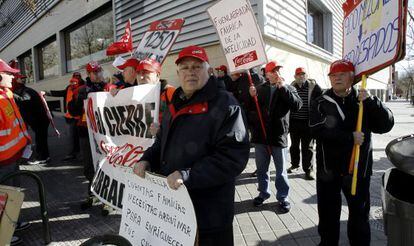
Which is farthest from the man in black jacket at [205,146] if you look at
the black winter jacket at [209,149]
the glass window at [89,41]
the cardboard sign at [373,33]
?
the glass window at [89,41]

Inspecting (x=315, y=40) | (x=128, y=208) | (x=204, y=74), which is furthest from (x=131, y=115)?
(x=315, y=40)

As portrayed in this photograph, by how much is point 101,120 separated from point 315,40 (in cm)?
1171

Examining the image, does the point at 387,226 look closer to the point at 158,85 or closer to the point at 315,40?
the point at 158,85

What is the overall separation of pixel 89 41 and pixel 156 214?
13.9 metres

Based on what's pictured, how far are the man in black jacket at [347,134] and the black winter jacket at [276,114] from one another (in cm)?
134

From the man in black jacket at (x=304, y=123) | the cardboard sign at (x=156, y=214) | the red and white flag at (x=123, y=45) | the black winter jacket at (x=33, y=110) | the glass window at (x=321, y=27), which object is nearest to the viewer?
the cardboard sign at (x=156, y=214)

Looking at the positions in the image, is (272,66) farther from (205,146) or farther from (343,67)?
(205,146)

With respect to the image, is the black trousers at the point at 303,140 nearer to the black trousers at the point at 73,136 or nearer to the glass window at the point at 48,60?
A: the black trousers at the point at 73,136

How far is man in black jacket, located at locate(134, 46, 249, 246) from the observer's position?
217 centimetres

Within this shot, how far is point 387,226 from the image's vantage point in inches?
85.0

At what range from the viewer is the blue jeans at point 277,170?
15.1 ft

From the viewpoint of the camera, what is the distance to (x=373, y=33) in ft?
9.25

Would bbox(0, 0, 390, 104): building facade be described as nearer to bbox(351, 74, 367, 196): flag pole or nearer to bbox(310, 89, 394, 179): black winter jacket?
bbox(310, 89, 394, 179): black winter jacket

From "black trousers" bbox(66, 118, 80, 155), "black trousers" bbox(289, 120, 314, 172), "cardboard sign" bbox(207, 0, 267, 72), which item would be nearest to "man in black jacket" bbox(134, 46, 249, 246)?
"cardboard sign" bbox(207, 0, 267, 72)
